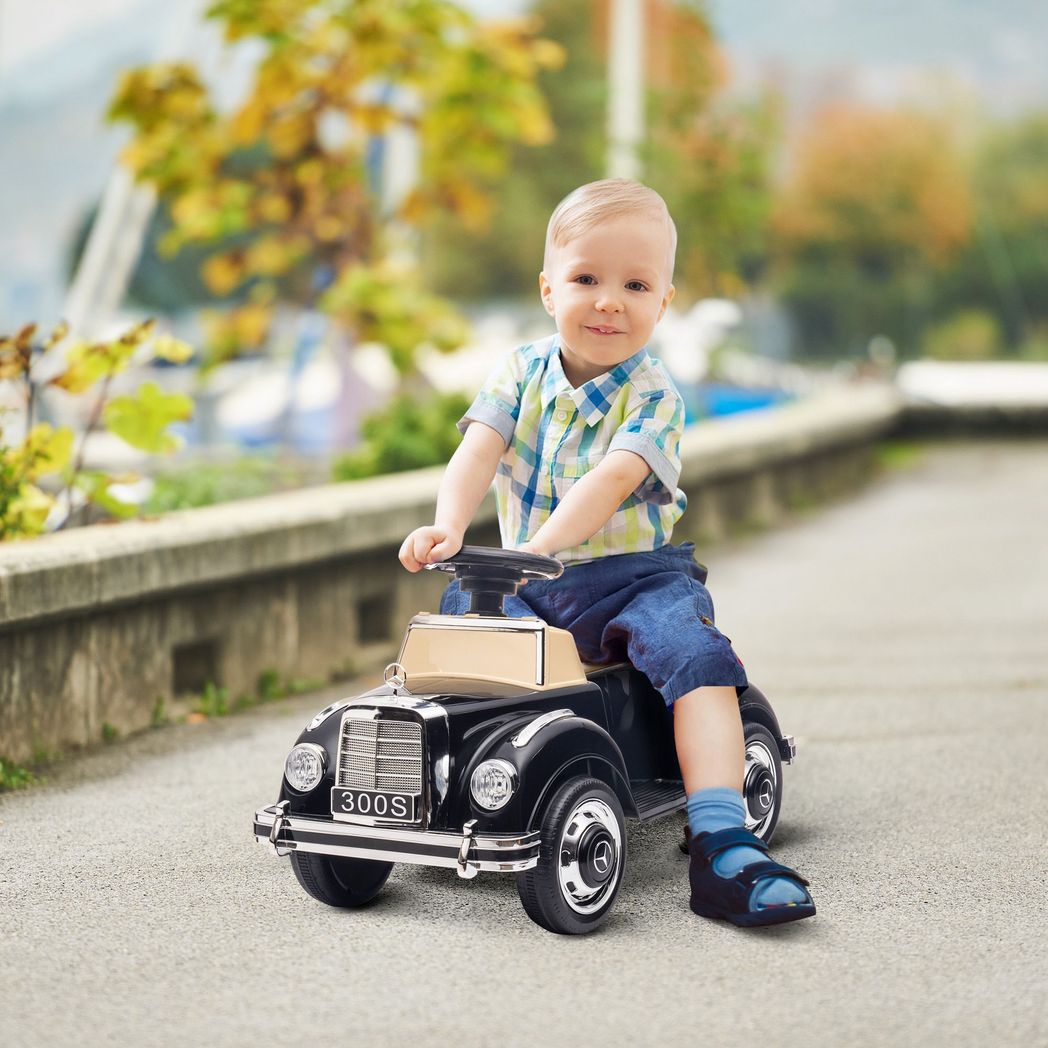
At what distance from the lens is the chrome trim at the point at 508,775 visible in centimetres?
337

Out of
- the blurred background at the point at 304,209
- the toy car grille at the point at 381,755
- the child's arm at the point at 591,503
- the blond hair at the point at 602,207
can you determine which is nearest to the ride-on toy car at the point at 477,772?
the toy car grille at the point at 381,755

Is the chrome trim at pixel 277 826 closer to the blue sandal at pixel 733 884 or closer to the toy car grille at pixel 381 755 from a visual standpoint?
the toy car grille at pixel 381 755

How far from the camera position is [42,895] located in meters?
3.80

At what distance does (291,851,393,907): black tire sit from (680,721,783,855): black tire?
0.82 m

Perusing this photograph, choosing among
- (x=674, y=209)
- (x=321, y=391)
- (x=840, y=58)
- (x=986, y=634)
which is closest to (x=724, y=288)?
(x=674, y=209)

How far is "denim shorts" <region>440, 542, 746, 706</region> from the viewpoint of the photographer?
146 inches

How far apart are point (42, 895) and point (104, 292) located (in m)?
8.76

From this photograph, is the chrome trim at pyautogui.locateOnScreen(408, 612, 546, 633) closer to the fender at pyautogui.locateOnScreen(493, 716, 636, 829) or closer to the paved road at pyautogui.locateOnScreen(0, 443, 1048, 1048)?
the fender at pyautogui.locateOnScreen(493, 716, 636, 829)

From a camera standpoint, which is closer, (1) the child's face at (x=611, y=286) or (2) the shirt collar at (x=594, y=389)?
(1) the child's face at (x=611, y=286)

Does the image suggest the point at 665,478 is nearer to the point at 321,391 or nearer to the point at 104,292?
the point at 104,292

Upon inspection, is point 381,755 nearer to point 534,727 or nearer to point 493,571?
point 534,727

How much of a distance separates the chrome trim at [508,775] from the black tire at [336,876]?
32cm

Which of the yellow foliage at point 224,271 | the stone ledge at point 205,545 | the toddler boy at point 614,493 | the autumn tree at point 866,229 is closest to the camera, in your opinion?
the toddler boy at point 614,493

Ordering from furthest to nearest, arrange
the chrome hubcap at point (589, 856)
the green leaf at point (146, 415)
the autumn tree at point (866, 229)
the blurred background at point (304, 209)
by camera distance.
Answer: the autumn tree at point (866, 229), the blurred background at point (304, 209), the green leaf at point (146, 415), the chrome hubcap at point (589, 856)
